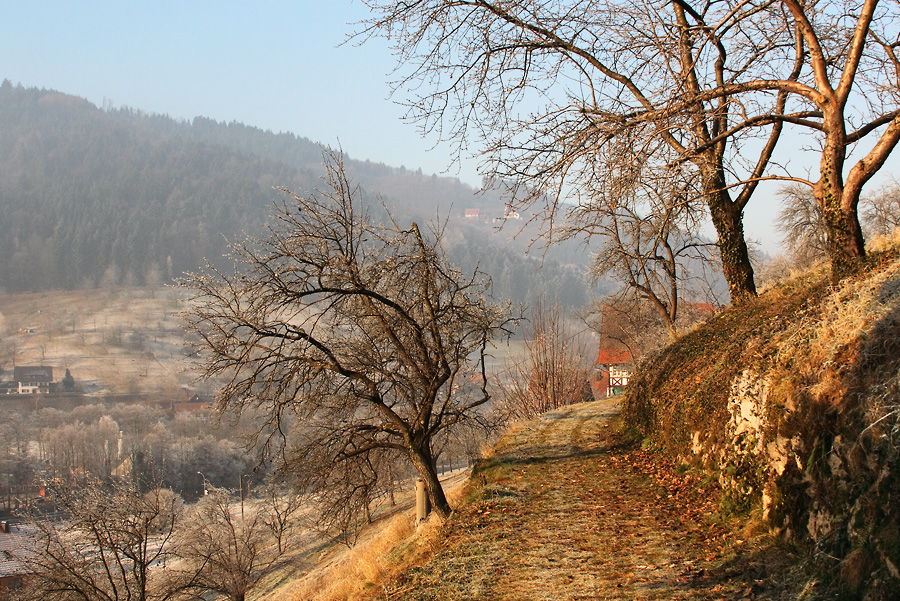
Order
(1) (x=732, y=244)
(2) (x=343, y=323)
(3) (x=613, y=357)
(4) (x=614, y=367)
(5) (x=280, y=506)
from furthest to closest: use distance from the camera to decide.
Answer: (4) (x=614, y=367), (3) (x=613, y=357), (5) (x=280, y=506), (1) (x=732, y=244), (2) (x=343, y=323)

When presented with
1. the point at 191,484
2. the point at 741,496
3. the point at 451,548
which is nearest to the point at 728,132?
the point at 741,496

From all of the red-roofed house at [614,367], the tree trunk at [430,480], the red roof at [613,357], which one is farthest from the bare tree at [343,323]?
the red roof at [613,357]

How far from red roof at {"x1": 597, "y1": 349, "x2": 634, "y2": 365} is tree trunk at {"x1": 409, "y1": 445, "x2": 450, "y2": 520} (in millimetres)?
25277

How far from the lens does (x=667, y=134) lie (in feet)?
25.6

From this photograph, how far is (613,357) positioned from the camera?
126 ft

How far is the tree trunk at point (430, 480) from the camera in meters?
10.5

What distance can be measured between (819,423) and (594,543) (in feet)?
8.55

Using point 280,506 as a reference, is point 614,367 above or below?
above

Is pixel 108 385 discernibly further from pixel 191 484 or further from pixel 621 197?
pixel 621 197

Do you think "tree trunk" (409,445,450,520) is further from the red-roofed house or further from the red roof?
the red roof

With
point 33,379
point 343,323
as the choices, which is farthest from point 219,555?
point 33,379

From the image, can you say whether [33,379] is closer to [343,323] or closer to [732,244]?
[343,323]

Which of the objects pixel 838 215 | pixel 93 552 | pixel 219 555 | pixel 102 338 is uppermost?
pixel 102 338

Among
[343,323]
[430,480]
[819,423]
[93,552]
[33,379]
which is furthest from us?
[33,379]
